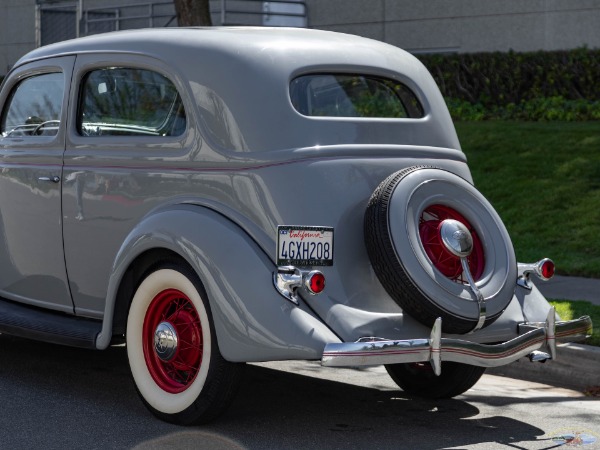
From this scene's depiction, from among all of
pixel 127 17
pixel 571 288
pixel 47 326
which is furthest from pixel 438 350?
pixel 127 17

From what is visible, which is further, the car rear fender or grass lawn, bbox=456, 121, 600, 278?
grass lawn, bbox=456, 121, 600, 278

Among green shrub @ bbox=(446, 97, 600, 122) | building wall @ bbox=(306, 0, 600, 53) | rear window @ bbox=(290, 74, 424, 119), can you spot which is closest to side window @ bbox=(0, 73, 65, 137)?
rear window @ bbox=(290, 74, 424, 119)

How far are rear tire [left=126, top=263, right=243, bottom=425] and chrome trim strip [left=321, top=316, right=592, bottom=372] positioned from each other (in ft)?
2.06

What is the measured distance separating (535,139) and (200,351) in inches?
341

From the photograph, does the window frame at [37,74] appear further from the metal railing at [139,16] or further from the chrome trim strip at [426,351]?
the metal railing at [139,16]

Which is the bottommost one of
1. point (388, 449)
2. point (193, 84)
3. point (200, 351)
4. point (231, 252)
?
point (388, 449)

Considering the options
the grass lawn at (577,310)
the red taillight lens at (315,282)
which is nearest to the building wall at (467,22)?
the grass lawn at (577,310)

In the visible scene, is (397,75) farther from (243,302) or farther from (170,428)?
(170,428)

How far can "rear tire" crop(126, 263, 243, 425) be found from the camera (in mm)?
5570

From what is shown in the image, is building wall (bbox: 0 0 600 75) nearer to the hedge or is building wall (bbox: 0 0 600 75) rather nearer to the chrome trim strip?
the hedge

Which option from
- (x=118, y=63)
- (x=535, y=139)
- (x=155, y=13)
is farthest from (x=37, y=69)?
(x=155, y=13)

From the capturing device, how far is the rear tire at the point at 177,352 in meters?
5.57

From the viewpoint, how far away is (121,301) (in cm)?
614

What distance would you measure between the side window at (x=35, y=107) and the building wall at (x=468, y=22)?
1116cm
